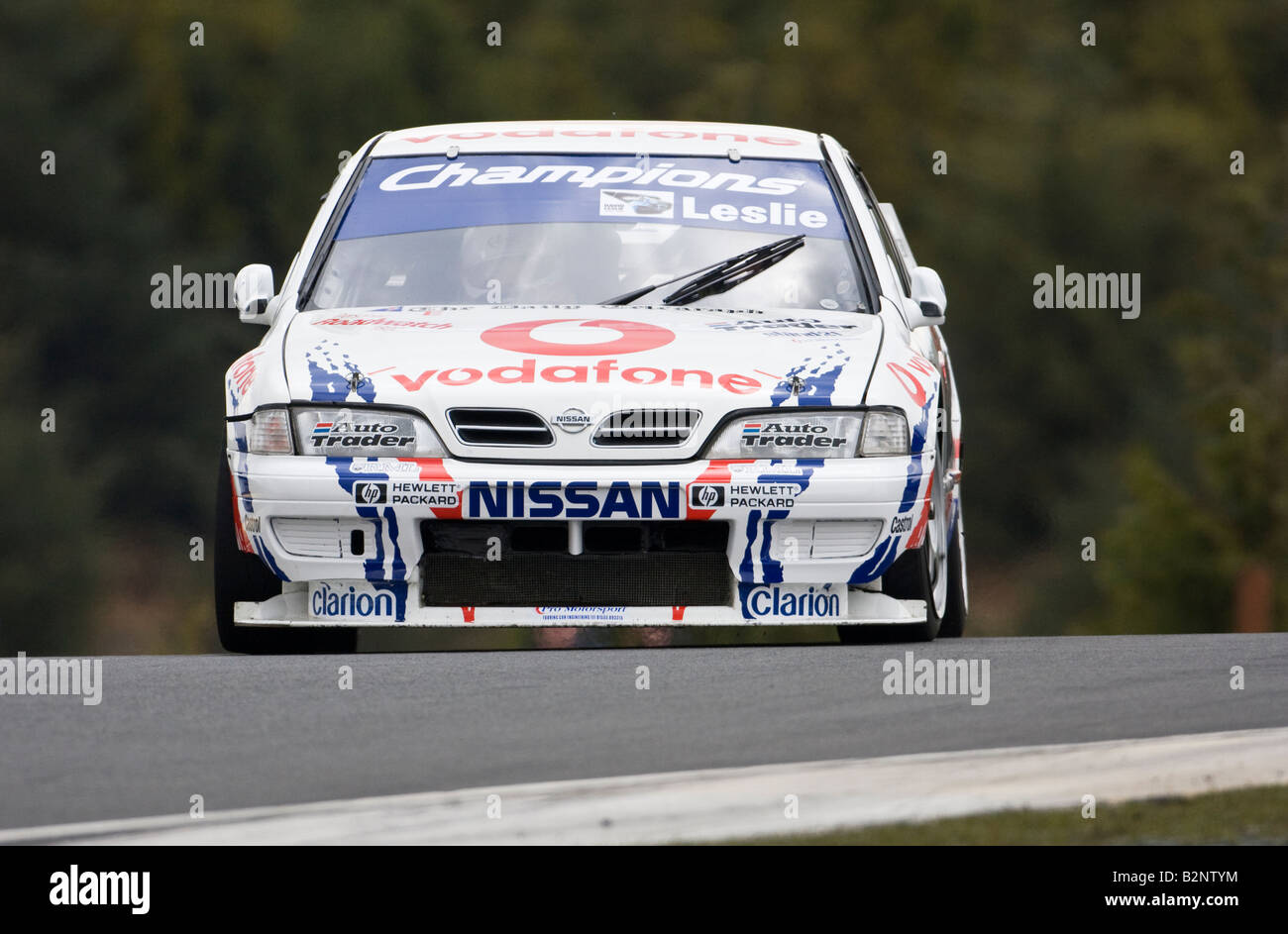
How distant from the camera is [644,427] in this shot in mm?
7266

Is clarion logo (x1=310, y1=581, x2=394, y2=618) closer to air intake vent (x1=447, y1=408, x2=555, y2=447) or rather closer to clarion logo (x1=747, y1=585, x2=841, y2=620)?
air intake vent (x1=447, y1=408, x2=555, y2=447)

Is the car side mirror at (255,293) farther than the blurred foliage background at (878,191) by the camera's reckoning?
No

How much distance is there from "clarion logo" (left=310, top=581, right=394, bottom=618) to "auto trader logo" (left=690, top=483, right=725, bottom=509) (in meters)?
0.95

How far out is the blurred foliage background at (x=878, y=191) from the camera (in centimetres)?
4397

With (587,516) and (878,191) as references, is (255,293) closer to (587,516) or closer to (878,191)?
(587,516)

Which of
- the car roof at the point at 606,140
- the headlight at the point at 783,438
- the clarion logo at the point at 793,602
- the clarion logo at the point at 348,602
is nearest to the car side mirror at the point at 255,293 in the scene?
the car roof at the point at 606,140

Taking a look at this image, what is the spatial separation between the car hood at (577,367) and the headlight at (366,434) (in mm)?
36

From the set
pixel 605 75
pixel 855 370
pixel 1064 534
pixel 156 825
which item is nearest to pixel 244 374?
pixel 855 370

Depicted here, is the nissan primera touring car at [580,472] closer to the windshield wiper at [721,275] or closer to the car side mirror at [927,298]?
the windshield wiper at [721,275]

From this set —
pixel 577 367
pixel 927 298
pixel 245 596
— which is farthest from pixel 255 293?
pixel 927 298

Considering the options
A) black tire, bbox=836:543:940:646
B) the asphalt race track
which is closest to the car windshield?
black tire, bbox=836:543:940:646

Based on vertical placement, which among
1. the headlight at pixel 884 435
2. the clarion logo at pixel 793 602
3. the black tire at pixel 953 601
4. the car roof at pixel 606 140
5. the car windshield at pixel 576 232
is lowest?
the black tire at pixel 953 601

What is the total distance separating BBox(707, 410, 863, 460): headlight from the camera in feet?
23.9

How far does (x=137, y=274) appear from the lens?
54250 mm
